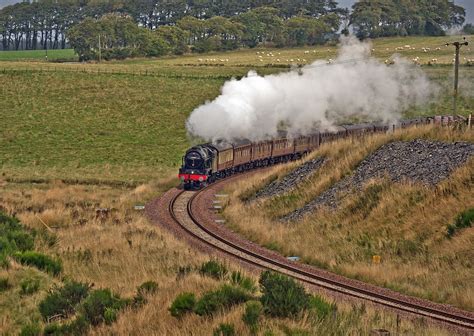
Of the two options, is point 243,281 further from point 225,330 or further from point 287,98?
point 287,98

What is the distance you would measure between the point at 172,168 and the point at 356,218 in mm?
30594

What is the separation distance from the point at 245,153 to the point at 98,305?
117 ft

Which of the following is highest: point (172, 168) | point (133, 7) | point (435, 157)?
point (133, 7)

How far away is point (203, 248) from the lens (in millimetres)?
26594

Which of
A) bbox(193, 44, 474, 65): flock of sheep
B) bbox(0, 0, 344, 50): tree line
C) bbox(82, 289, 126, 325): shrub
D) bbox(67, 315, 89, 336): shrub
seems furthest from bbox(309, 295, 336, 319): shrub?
bbox(0, 0, 344, 50): tree line

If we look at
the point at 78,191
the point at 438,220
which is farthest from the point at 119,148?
the point at 438,220

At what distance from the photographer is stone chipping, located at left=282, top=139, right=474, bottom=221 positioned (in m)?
29.0

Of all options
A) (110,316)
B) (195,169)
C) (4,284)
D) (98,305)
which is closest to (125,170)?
(195,169)

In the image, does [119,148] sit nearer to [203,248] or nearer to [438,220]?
[203,248]

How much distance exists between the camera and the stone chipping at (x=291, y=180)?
37.6 m

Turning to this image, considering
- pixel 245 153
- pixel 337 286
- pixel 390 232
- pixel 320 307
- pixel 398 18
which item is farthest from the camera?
pixel 398 18

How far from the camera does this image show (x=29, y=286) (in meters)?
17.2

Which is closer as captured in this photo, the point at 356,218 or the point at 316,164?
the point at 356,218

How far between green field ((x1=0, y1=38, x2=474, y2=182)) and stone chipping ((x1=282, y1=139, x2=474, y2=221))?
2182 cm
